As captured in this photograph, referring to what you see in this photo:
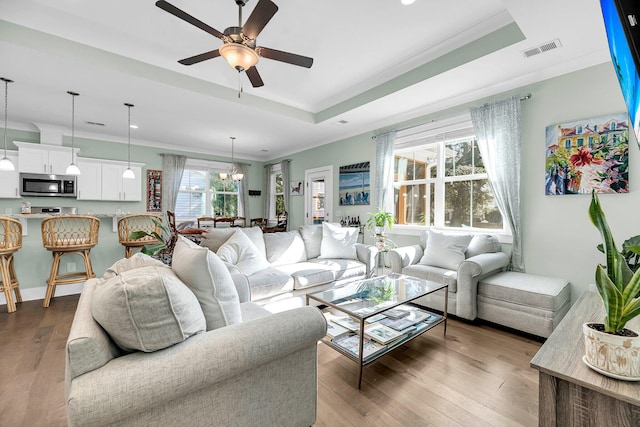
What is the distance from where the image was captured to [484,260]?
271cm

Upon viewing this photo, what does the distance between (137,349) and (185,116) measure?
3904 millimetres

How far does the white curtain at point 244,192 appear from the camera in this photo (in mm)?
6880

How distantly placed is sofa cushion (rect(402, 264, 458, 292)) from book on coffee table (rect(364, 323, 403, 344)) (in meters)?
1.07

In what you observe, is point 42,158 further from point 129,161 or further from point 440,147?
point 440,147

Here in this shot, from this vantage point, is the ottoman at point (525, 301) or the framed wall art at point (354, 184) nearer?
the ottoman at point (525, 301)

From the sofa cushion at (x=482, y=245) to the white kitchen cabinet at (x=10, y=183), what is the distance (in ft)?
21.2

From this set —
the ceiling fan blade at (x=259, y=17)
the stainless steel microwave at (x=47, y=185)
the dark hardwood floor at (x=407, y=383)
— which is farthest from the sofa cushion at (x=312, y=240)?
the stainless steel microwave at (x=47, y=185)

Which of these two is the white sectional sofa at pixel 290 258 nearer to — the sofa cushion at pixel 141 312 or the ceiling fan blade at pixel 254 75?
the sofa cushion at pixel 141 312

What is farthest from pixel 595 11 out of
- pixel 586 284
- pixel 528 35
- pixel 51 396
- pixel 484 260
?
pixel 51 396

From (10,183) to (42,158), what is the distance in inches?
21.4

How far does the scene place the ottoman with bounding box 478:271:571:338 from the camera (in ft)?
7.68

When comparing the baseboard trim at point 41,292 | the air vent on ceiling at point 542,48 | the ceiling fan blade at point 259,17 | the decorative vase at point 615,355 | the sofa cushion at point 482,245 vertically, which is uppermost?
the air vent on ceiling at point 542,48

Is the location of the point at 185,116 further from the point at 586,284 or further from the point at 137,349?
the point at 586,284

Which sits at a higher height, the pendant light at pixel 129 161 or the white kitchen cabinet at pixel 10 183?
the pendant light at pixel 129 161
